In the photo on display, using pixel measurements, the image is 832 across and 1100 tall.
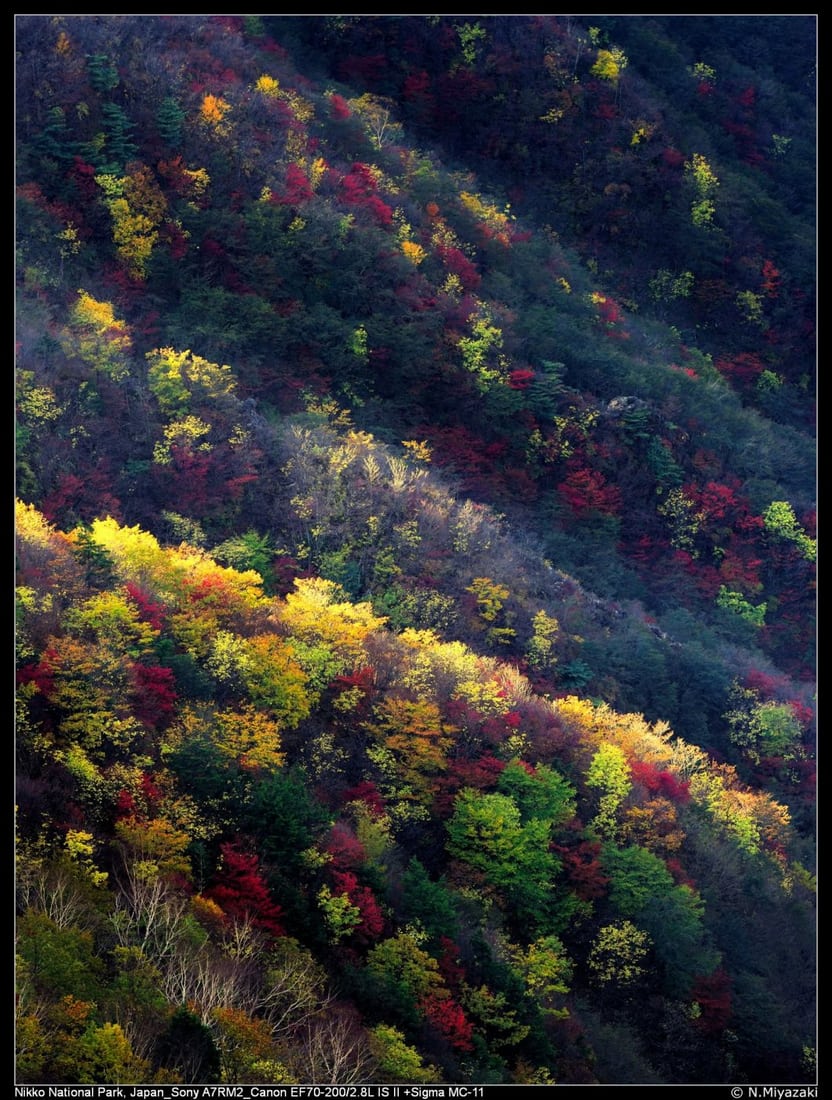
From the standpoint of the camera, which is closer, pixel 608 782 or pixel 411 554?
pixel 608 782

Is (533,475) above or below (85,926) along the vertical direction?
above

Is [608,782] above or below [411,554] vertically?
above

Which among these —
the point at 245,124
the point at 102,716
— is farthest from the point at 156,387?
the point at 102,716

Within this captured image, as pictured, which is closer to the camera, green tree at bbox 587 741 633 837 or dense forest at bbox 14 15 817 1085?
dense forest at bbox 14 15 817 1085

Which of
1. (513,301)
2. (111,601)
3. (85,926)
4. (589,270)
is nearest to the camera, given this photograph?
(85,926)

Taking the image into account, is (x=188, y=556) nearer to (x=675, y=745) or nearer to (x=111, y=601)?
(x=111, y=601)

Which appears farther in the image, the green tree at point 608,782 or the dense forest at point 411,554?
the green tree at point 608,782

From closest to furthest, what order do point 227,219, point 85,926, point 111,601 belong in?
point 85,926
point 111,601
point 227,219

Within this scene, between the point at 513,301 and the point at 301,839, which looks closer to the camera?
the point at 301,839
